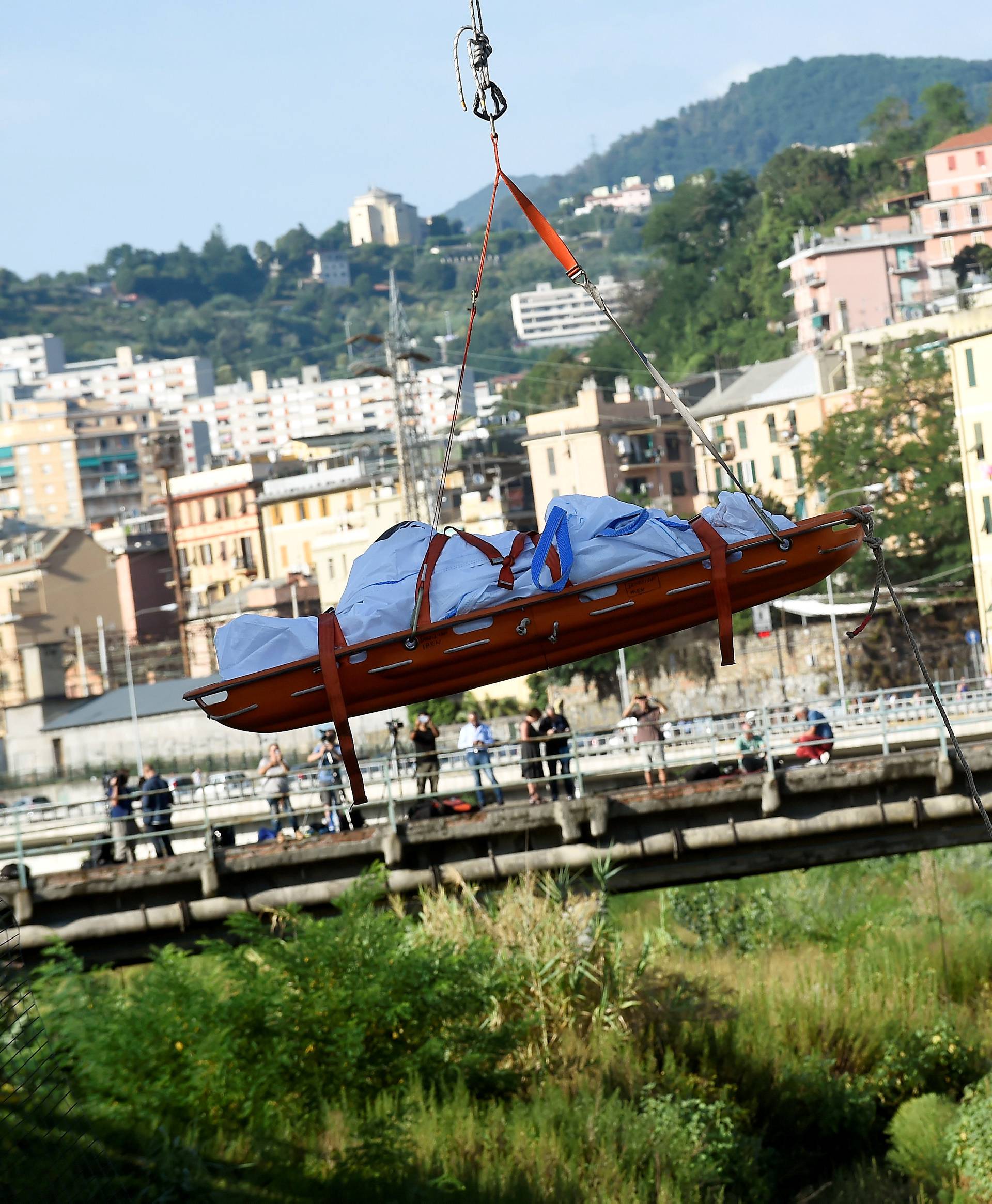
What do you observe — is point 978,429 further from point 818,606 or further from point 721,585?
point 721,585

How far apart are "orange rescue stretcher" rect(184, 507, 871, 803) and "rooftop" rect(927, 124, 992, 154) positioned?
102 m

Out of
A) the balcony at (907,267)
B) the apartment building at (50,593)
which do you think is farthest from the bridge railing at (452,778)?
the balcony at (907,267)

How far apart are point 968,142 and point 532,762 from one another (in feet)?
308

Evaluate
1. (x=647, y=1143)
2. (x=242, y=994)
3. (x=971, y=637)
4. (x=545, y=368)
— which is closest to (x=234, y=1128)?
(x=242, y=994)

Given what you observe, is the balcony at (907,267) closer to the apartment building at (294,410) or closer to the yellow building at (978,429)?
the yellow building at (978,429)

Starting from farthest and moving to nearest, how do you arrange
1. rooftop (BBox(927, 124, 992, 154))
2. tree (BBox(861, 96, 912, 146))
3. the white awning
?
tree (BBox(861, 96, 912, 146))
rooftop (BBox(927, 124, 992, 154))
the white awning

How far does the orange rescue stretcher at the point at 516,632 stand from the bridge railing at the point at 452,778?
3.57 meters

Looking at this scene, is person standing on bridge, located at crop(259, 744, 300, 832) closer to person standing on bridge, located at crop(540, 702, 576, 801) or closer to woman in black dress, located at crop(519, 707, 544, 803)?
woman in black dress, located at crop(519, 707, 544, 803)

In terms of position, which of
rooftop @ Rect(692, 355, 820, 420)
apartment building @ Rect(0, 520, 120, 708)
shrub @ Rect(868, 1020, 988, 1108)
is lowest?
shrub @ Rect(868, 1020, 988, 1108)

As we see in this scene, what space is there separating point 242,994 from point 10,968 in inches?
197

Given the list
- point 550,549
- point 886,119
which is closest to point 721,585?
point 550,549

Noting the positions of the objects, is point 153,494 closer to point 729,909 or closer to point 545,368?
point 545,368

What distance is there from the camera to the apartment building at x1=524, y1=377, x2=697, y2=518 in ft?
235

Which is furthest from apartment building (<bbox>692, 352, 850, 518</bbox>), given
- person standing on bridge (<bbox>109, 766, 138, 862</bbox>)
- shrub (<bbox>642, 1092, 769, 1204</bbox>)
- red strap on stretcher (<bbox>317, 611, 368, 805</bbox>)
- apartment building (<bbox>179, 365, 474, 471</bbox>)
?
apartment building (<bbox>179, 365, 474, 471</bbox>)
